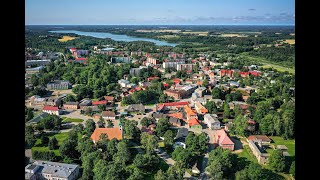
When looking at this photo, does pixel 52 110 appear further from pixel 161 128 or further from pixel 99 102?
pixel 161 128

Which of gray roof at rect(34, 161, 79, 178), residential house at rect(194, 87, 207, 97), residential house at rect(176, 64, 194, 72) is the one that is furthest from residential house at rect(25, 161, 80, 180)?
residential house at rect(176, 64, 194, 72)

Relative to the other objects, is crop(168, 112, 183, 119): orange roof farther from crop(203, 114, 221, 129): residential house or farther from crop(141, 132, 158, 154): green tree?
crop(141, 132, 158, 154): green tree

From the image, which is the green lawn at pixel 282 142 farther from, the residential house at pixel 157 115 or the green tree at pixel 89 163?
the green tree at pixel 89 163

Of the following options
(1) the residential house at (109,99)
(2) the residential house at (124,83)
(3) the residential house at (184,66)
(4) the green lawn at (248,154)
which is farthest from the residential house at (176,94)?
(3) the residential house at (184,66)

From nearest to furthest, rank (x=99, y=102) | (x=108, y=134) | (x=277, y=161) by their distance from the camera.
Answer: (x=277, y=161) → (x=108, y=134) → (x=99, y=102)

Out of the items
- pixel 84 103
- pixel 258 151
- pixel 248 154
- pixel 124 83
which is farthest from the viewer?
pixel 124 83

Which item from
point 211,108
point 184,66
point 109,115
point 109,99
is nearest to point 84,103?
point 109,99
